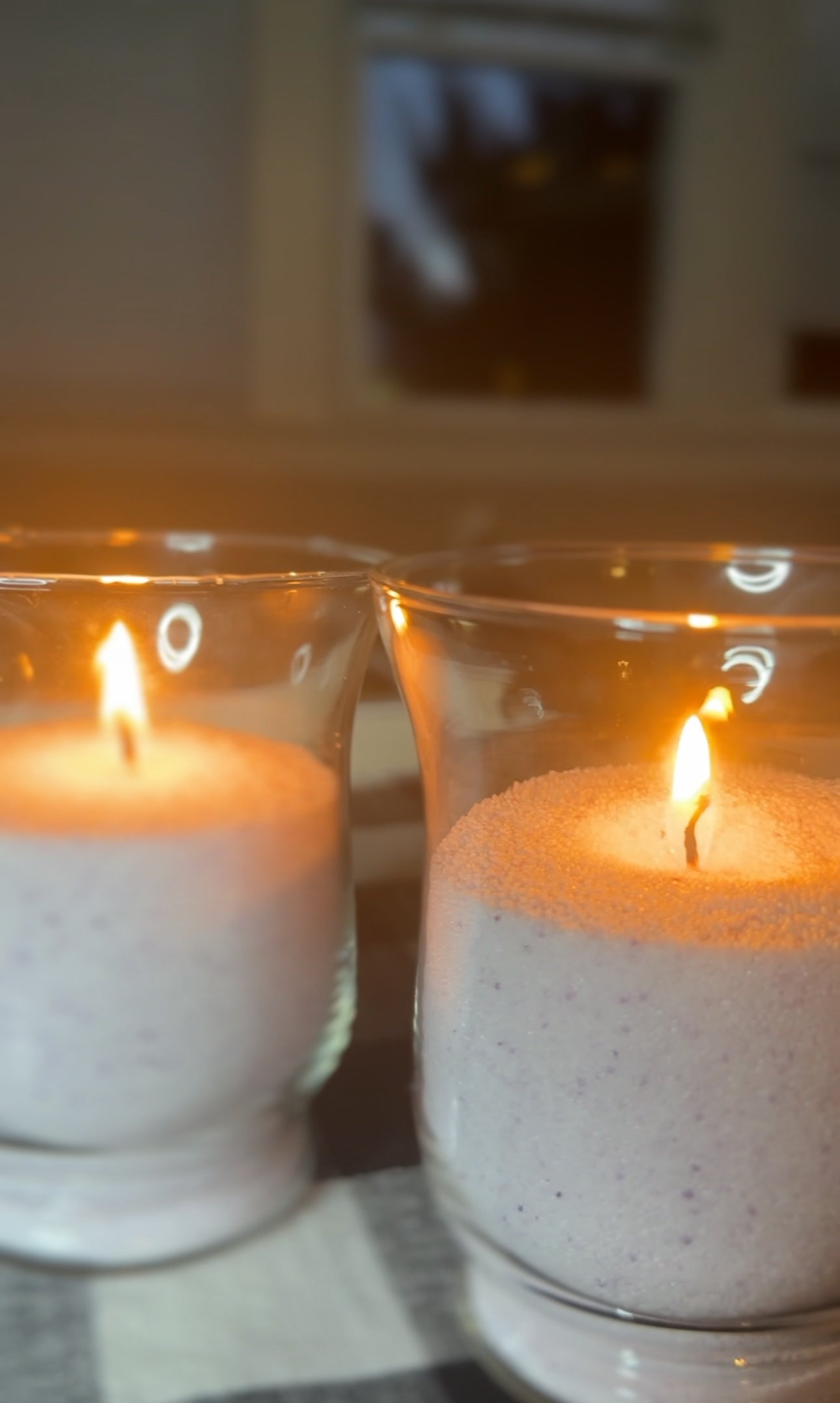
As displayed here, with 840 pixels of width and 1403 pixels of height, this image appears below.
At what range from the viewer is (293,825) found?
0.30 metres

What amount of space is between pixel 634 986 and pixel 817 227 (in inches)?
65.5

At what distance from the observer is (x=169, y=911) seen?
0.28 metres

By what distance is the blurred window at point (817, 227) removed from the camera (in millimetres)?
1594

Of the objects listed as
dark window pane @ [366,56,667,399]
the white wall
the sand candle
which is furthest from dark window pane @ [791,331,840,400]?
the sand candle

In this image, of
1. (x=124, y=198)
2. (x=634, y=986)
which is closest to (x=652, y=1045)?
(x=634, y=986)

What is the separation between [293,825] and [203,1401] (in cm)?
12

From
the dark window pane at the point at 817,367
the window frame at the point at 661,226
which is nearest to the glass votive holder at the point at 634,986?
the window frame at the point at 661,226

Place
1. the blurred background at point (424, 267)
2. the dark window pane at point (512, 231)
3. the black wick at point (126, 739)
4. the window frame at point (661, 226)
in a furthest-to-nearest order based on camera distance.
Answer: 1. the dark window pane at point (512, 231)
2. the window frame at point (661, 226)
3. the blurred background at point (424, 267)
4. the black wick at point (126, 739)

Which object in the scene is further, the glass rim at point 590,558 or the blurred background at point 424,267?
the blurred background at point 424,267

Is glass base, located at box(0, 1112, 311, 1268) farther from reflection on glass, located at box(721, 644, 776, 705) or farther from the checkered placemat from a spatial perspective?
reflection on glass, located at box(721, 644, 776, 705)

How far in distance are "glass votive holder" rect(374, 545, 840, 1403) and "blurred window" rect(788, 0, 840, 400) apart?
4.93ft

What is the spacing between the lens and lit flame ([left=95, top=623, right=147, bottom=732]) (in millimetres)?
302

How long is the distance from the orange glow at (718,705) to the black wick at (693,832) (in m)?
0.02

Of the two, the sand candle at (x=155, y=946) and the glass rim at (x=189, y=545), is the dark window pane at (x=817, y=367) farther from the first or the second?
the sand candle at (x=155, y=946)
